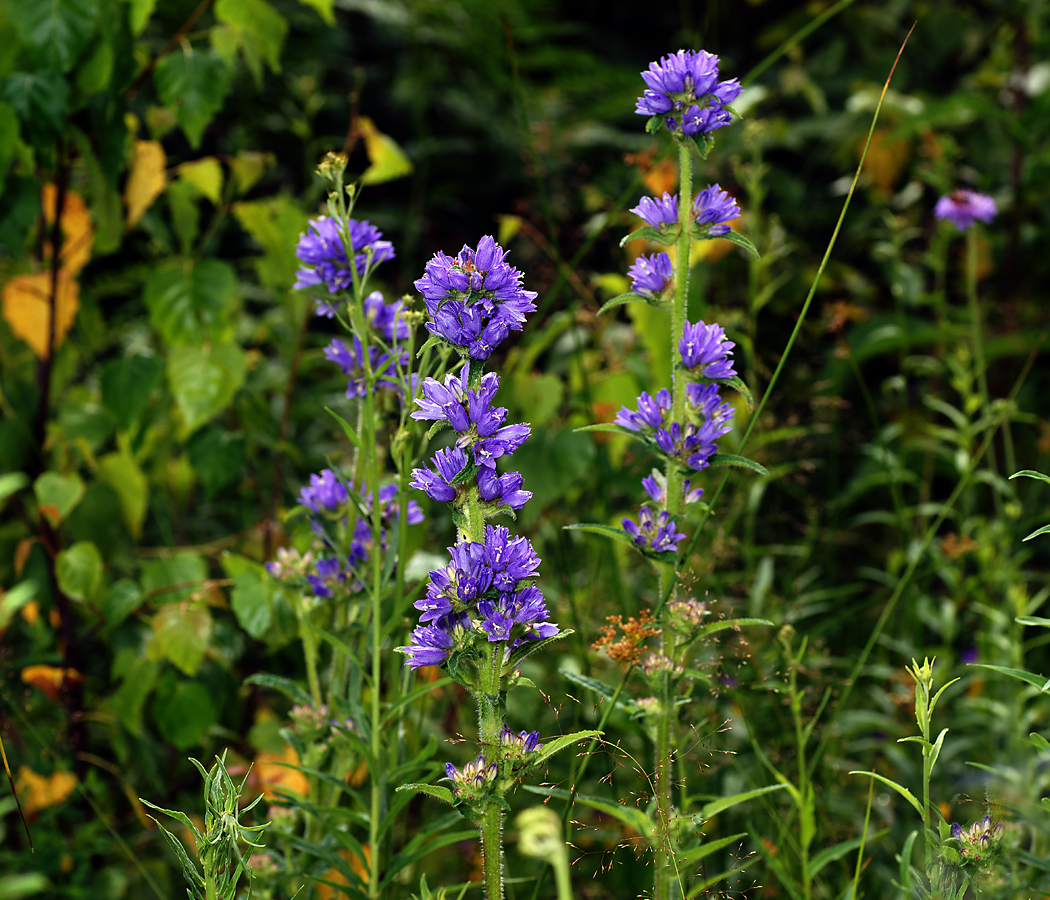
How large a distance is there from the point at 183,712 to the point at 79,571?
0.43m

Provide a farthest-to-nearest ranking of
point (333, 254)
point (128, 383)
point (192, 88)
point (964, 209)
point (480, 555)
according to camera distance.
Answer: point (964, 209) → point (128, 383) → point (192, 88) → point (333, 254) → point (480, 555)

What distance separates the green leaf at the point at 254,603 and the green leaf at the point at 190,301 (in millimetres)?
700

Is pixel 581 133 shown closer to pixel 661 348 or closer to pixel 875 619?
pixel 661 348

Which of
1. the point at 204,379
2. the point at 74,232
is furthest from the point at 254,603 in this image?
the point at 74,232

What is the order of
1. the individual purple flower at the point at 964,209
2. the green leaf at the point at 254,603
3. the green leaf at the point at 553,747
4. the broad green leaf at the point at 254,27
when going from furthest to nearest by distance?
the individual purple flower at the point at 964,209, the broad green leaf at the point at 254,27, the green leaf at the point at 254,603, the green leaf at the point at 553,747

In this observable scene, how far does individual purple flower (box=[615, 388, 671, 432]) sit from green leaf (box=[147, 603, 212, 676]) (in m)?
1.11

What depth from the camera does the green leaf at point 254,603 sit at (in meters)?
1.84

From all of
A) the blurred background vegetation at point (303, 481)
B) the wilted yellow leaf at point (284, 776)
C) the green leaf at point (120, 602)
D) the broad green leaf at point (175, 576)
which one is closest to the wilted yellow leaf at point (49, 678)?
the blurred background vegetation at point (303, 481)

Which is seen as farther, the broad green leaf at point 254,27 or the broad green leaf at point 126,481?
the broad green leaf at point 126,481

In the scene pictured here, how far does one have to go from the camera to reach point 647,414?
1.37m

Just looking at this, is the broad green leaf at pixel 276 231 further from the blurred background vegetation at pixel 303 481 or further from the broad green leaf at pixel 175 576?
the broad green leaf at pixel 175 576

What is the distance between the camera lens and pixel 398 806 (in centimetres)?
130

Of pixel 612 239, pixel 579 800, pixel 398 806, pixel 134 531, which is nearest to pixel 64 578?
→ pixel 134 531

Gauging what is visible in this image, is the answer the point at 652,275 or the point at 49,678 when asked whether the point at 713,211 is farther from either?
the point at 49,678
